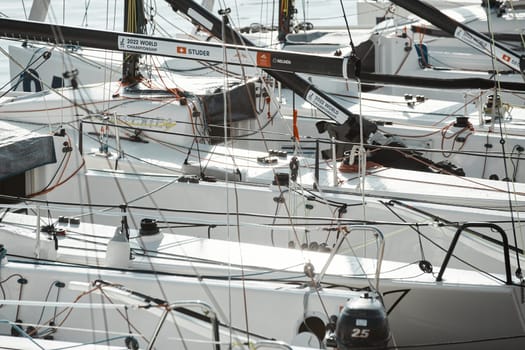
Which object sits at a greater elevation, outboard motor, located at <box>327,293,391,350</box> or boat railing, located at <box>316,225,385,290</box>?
boat railing, located at <box>316,225,385,290</box>

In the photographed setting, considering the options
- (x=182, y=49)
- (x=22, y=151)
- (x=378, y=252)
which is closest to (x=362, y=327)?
(x=378, y=252)

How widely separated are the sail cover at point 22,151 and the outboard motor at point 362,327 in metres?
3.28

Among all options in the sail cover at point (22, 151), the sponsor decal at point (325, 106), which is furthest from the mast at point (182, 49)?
the sponsor decal at point (325, 106)

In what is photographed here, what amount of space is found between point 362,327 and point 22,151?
354 cm

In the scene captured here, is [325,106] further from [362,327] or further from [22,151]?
[362,327]

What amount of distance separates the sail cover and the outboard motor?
3277mm

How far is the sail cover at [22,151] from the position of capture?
283 inches

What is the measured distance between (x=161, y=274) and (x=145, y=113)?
368 centimetres

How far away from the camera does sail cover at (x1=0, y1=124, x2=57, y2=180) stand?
718 centimetres

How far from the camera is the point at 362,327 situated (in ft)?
15.6

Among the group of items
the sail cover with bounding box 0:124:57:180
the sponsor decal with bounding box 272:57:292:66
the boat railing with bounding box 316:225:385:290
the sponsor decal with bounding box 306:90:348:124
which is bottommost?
the boat railing with bounding box 316:225:385:290

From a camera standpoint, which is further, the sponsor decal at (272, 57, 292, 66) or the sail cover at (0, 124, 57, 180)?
the sail cover at (0, 124, 57, 180)

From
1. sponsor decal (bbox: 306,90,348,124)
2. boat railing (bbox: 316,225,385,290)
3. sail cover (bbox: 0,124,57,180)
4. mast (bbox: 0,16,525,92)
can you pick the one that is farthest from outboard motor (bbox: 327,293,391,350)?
sail cover (bbox: 0,124,57,180)

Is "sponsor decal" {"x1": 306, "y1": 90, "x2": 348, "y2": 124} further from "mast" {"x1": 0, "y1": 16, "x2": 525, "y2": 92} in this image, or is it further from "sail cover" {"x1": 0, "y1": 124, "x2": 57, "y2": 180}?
→ "sail cover" {"x1": 0, "y1": 124, "x2": 57, "y2": 180}
